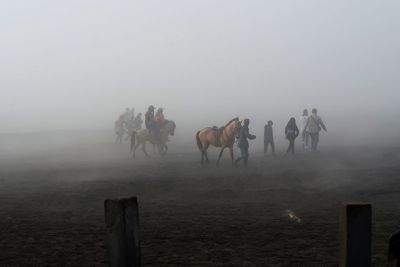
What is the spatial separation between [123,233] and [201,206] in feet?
24.3

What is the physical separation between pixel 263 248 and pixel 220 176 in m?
7.93

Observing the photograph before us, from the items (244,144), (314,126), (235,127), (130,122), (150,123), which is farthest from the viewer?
(130,122)

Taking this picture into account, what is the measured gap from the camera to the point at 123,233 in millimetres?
3639

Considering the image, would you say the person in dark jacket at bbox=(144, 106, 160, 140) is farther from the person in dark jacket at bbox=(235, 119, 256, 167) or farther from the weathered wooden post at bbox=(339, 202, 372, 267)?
the weathered wooden post at bbox=(339, 202, 372, 267)

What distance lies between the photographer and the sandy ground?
284 inches

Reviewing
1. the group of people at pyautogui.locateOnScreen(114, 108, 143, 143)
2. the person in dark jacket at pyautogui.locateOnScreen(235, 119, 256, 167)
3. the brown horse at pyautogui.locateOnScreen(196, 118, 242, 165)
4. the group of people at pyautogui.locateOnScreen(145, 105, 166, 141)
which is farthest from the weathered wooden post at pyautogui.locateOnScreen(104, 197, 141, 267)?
the group of people at pyautogui.locateOnScreen(114, 108, 143, 143)

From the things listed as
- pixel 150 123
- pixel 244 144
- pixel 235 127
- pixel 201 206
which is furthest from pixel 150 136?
pixel 201 206

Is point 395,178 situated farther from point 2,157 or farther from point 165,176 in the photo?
point 2,157

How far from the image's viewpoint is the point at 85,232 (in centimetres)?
863

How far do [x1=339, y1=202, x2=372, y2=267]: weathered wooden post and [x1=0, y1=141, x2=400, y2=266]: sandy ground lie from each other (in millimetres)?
3051

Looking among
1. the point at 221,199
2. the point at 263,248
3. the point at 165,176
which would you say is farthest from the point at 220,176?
the point at 263,248

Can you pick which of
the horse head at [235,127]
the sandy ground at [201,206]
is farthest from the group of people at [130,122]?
the horse head at [235,127]

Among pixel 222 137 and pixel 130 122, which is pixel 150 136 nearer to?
pixel 222 137

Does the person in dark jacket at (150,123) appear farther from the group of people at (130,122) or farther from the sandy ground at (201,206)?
the group of people at (130,122)
